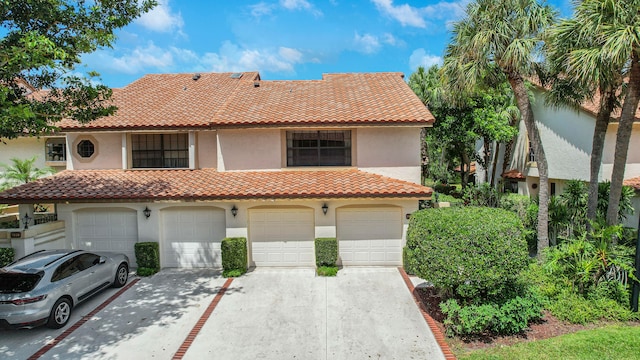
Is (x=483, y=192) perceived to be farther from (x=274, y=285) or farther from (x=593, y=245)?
(x=274, y=285)

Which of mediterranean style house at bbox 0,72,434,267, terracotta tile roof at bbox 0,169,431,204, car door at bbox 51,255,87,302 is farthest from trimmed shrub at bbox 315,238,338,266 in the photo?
car door at bbox 51,255,87,302

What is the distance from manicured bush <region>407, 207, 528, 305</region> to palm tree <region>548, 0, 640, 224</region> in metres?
5.44

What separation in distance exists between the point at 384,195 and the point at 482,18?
727 cm

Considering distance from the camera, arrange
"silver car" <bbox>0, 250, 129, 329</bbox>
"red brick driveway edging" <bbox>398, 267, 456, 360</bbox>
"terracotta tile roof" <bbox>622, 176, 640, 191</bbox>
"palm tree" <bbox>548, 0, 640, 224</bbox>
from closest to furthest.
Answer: "red brick driveway edging" <bbox>398, 267, 456, 360</bbox>, "silver car" <bbox>0, 250, 129, 329</bbox>, "palm tree" <bbox>548, 0, 640, 224</bbox>, "terracotta tile roof" <bbox>622, 176, 640, 191</bbox>

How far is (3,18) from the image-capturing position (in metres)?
9.45

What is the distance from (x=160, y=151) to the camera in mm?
15688

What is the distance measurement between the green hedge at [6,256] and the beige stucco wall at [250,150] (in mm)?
7848

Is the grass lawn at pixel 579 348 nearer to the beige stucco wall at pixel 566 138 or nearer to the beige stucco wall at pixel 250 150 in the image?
the beige stucco wall at pixel 250 150

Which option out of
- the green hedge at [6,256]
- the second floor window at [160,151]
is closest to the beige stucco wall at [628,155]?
the second floor window at [160,151]

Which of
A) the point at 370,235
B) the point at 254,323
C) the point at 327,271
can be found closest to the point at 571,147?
the point at 370,235

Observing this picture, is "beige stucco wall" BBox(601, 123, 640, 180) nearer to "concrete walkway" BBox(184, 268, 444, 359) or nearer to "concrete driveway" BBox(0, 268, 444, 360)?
"concrete walkway" BBox(184, 268, 444, 359)

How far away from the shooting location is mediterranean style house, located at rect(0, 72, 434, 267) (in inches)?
495

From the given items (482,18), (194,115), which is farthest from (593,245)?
(194,115)

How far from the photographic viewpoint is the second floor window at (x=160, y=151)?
15.6 m
